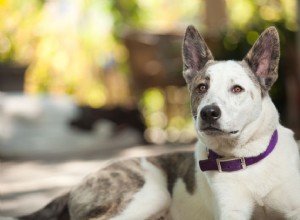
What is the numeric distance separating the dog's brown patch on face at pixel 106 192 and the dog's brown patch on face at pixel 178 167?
155 mm

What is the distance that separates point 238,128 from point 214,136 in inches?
5.3

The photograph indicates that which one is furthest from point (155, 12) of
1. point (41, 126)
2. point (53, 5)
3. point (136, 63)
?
point (41, 126)

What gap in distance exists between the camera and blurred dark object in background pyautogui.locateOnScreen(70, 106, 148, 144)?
29.5 feet

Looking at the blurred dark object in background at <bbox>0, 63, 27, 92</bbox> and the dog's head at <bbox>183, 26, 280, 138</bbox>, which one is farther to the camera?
the blurred dark object in background at <bbox>0, 63, 27, 92</bbox>

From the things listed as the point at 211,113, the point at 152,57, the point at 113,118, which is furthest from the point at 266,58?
the point at 152,57

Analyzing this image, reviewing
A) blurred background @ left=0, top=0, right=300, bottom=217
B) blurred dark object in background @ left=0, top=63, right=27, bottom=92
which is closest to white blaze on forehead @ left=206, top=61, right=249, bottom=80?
blurred background @ left=0, top=0, right=300, bottom=217

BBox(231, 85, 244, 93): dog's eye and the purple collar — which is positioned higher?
BBox(231, 85, 244, 93): dog's eye

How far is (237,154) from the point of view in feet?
10.7

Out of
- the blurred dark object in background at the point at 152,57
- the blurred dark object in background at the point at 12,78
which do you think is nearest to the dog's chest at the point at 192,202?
the blurred dark object in background at the point at 152,57

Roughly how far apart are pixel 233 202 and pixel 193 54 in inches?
35.9

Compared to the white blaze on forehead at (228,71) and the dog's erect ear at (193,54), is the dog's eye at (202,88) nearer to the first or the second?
the white blaze on forehead at (228,71)

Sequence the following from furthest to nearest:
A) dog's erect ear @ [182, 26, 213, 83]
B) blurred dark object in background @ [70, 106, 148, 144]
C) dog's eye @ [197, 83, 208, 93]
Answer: blurred dark object in background @ [70, 106, 148, 144] < dog's erect ear @ [182, 26, 213, 83] < dog's eye @ [197, 83, 208, 93]

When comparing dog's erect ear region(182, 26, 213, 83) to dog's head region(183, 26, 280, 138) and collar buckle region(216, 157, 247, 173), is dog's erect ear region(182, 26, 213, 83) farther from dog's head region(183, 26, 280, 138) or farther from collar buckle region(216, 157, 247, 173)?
collar buckle region(216, 157, 247, 173)

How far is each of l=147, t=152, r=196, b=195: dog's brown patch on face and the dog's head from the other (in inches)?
18.4
